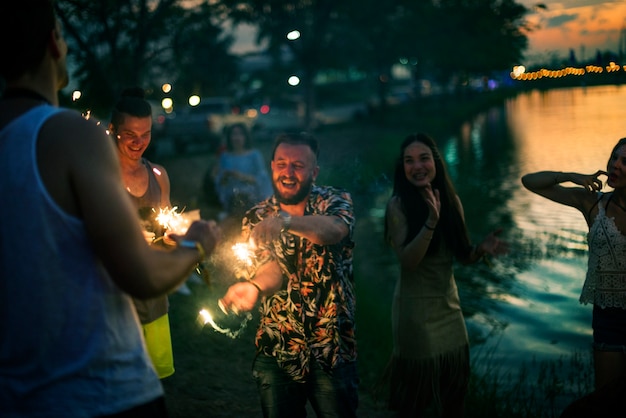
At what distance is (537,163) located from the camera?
25.4 m

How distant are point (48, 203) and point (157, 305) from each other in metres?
2.15

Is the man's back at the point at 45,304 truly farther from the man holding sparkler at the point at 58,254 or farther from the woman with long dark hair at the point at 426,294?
the woman with long dark hair at the point at 426,294

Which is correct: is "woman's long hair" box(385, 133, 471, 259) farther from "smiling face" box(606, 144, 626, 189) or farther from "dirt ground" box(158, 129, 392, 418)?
"dirt ground" box(158, 129, 392, 418)

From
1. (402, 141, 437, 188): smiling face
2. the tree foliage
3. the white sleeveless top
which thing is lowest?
the white sleeveless top

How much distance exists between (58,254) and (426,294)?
335 centimetres

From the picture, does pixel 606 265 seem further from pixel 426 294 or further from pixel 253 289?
pixel 253 289

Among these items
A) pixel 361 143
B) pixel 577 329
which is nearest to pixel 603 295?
pixel 577 329

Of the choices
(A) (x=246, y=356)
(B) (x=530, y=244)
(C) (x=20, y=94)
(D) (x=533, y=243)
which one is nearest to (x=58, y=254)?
(C) (x=20, y=94)

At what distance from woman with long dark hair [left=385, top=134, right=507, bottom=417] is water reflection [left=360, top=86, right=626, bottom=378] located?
10.7 feet

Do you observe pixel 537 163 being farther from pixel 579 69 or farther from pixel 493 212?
pixel 579 69

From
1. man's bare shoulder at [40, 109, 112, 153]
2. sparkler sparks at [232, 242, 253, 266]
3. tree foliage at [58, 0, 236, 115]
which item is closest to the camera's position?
man's bare shoulder at [40, 109, 112, 153]

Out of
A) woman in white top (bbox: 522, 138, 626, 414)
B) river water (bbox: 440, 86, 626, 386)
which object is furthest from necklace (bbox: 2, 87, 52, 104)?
river water (bbox: 440, 86, 626, 386)

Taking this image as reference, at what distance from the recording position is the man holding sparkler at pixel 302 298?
4.00 meters

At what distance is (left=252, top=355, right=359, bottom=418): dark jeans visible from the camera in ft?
13.1
